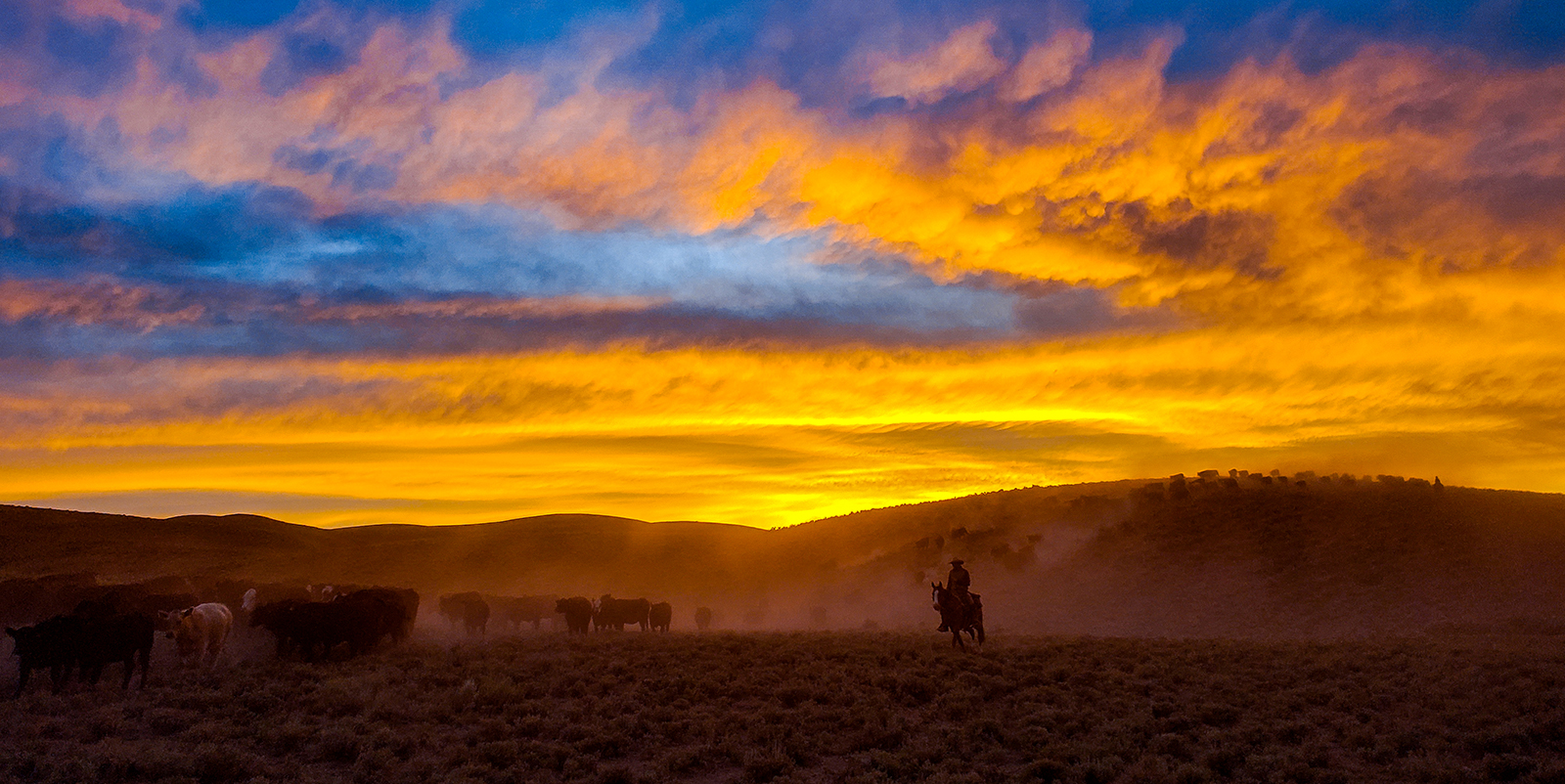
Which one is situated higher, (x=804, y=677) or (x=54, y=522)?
(x=54, y=522)

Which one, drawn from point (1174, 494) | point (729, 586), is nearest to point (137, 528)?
point (729, 586)

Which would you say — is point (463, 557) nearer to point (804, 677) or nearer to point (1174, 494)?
point (1174, 494)

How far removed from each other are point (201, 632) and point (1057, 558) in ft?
162

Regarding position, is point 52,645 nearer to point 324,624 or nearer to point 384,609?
point 324,624

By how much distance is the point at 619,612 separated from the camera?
40844 mm

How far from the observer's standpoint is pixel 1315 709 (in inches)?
707

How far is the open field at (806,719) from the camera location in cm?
1387

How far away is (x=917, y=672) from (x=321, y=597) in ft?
87.8

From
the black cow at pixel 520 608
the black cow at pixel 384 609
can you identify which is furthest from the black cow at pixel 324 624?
the black cow at pixel 520 608

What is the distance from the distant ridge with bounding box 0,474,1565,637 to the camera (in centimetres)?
4547

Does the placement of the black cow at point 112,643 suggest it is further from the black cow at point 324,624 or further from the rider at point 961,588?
the rider at point 961,588

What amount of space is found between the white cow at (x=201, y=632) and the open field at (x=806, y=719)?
0.93 metres

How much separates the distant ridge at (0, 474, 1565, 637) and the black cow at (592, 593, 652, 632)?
15.5 m

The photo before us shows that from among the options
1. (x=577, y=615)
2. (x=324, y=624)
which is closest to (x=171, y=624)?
(x=324, y=624)
